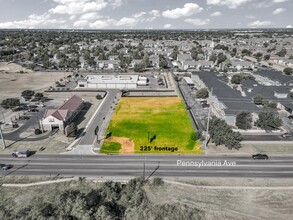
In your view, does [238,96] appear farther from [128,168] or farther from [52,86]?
[52,86]

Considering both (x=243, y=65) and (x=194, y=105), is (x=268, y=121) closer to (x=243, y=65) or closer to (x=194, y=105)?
(x=194, y=105)

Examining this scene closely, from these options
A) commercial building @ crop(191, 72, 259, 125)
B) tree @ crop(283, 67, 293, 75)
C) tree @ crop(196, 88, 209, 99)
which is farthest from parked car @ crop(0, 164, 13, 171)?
tree @ crop(283, 67, 293, 75)

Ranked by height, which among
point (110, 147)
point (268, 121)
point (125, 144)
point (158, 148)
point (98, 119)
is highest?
point (268, 121)

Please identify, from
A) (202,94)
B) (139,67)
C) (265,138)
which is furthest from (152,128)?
(139,67)

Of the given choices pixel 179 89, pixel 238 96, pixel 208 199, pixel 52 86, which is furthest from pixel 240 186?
pixel 52 86

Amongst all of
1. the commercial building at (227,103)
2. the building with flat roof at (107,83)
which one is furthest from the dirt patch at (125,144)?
the building with flat roof at (107,83)

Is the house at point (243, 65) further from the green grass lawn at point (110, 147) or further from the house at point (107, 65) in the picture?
the green grass lawn at point (110, 147)
